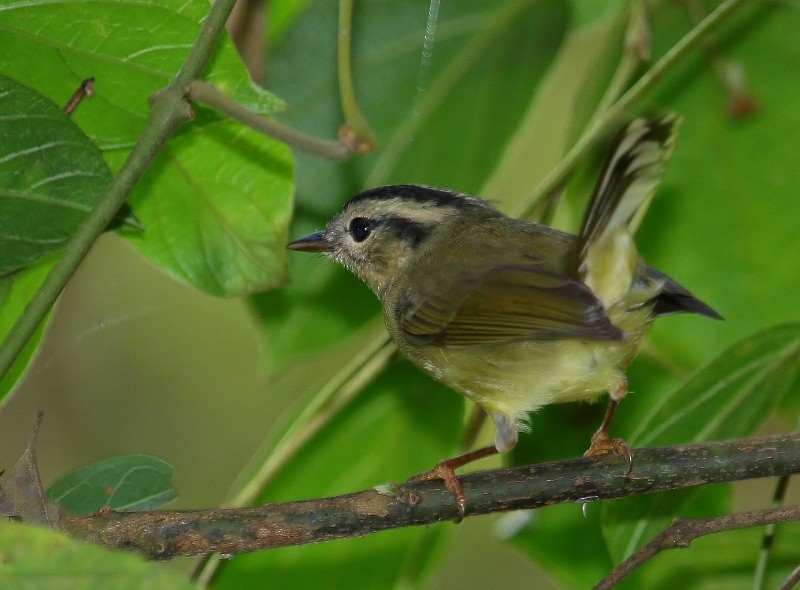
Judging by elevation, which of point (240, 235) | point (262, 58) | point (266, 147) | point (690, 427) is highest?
point (262, 58)

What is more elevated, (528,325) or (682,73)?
(682,73)

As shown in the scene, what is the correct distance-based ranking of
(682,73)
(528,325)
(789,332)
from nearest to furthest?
(789,332) → (528,325) → (682,73)

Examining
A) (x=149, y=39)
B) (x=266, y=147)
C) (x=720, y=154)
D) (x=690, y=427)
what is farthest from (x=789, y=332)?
(x=149, y=39)

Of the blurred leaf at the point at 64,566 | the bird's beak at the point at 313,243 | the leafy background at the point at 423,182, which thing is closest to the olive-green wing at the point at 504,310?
the leafy background at the point at 423,182

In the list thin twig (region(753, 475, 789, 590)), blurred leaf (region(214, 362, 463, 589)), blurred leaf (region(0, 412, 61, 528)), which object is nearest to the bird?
blurred leaf (region(214, 362, 463, 589))

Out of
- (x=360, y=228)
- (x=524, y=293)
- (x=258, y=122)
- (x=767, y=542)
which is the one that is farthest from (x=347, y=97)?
(x=767, y=542)

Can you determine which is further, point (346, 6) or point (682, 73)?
point (682, 73)

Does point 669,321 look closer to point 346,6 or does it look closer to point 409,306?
point 409,306

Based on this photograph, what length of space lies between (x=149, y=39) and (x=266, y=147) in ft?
1.14

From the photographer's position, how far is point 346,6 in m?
2.25

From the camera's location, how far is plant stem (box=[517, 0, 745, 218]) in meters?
2.19

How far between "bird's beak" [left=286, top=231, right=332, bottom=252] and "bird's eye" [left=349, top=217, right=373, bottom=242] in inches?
4.2

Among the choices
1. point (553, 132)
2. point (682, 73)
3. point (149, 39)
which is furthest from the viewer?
point (553, 132)

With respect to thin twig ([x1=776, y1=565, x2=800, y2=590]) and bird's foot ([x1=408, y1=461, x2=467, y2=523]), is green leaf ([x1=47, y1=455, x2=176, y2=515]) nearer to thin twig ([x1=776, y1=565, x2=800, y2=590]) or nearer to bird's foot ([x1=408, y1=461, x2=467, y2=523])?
bird's foot ([x1=408, y1=461, x2=467, y2=523])
